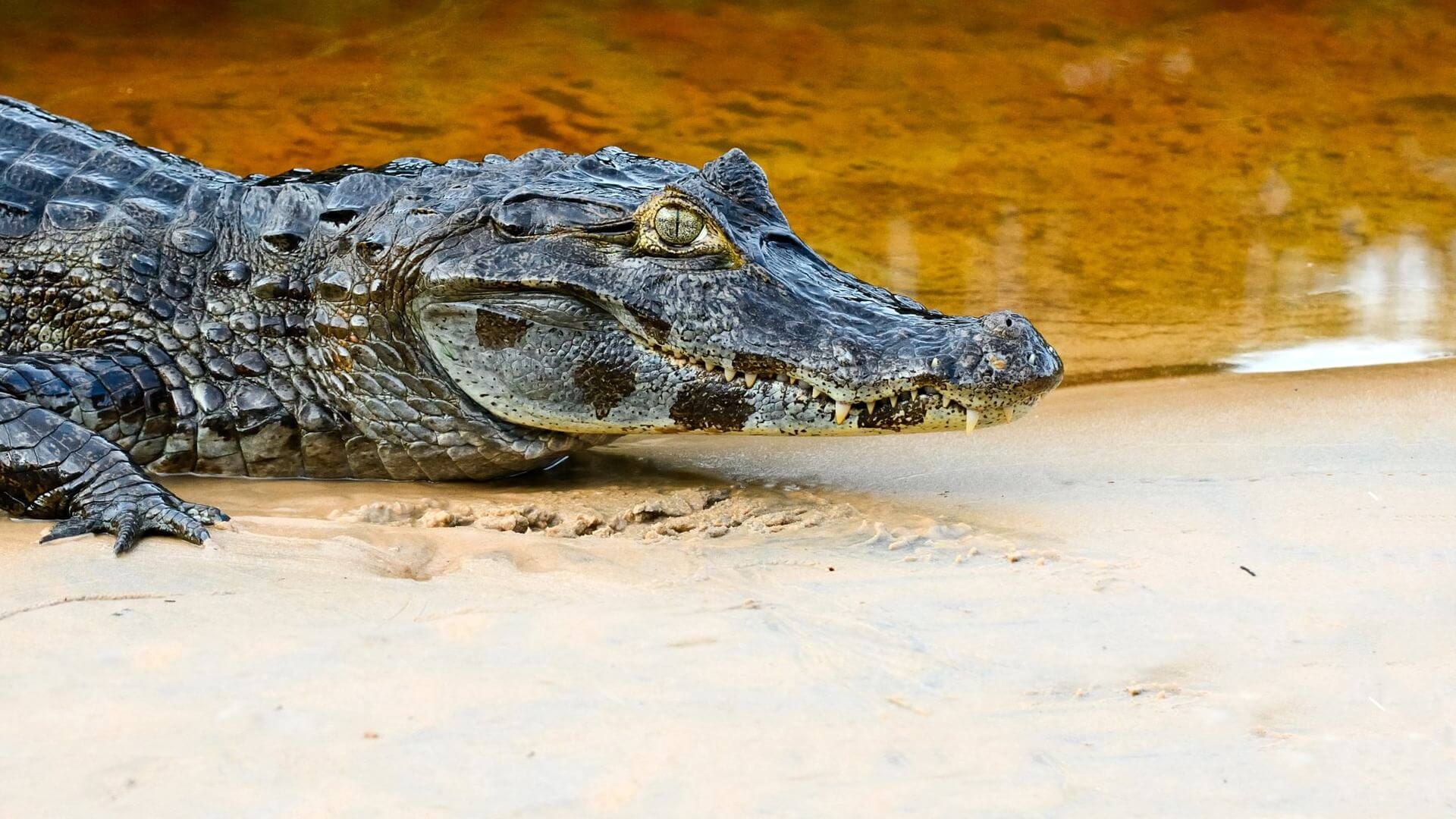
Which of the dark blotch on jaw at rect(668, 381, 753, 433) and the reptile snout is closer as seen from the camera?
the reptile snout

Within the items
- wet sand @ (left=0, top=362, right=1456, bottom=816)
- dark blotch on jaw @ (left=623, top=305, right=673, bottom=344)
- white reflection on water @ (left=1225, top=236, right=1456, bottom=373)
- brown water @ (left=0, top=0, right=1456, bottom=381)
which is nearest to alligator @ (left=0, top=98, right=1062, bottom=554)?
dark blotch on jaw @ (left=623, top=305, right=673, bottom=344)

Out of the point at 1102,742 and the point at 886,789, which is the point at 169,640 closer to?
the point at 886,789

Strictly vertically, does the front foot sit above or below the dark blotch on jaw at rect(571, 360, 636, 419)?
below

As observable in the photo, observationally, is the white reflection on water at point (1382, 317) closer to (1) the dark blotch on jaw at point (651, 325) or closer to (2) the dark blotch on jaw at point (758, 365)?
(2) the dark blotch on jaw at point (758, 365)

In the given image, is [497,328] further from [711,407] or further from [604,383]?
[711,407]

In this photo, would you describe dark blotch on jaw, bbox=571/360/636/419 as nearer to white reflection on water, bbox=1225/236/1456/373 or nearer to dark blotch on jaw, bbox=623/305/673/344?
dark blotch on jaw, bbox=623/305/673/344

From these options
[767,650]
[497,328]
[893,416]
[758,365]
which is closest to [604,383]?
[497,328]

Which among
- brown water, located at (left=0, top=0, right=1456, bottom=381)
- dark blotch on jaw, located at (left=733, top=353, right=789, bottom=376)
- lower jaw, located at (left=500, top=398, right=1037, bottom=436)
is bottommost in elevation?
lower jaw, located at (left=500, top=398, right=1037, bottom=436)
